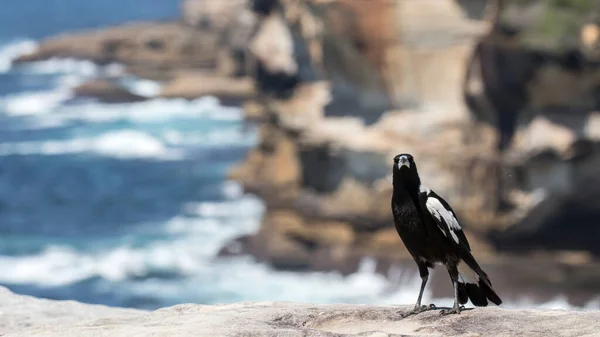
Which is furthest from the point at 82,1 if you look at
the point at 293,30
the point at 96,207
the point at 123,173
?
the point at 293,30

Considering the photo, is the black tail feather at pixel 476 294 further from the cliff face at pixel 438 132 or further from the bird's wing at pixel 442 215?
the cliff face at pixel 438 132

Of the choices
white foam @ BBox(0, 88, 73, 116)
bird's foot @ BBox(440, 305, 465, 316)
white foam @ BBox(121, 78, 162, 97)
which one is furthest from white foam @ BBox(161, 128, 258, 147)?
bird's foot @ BBox(440, 305, 465, 316)

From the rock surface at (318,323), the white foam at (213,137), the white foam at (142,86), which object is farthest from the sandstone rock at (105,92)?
the rock surface at (318,323)

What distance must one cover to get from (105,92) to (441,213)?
164ft

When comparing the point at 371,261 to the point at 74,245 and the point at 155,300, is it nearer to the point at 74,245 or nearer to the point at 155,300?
the point at 155,300

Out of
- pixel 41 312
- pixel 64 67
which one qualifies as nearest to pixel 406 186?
pixel 41 312

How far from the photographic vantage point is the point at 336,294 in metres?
26.4

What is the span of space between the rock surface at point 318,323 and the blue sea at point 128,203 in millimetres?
16205

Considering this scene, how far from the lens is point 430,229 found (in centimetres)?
878

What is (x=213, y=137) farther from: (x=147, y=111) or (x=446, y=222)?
(x=446, y=222)

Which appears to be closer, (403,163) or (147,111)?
(403,163)

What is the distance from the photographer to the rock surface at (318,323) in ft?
26.1

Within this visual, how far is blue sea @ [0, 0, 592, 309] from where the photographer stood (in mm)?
27609

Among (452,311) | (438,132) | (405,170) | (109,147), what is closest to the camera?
(452,311)
